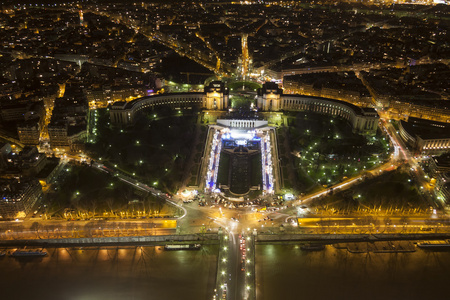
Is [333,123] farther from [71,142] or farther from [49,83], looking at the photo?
[49,83]

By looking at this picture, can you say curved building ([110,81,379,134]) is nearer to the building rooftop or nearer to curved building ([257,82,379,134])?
curved building ([257,82,379,134])

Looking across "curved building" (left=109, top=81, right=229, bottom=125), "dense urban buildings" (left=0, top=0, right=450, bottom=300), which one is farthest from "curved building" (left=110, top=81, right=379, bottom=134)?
"dense urban buildings" (left=0, top=0, right=450, bottom=300)

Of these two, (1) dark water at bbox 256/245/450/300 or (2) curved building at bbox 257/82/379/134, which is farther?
(2) curved building at bbox 257/82/379/134

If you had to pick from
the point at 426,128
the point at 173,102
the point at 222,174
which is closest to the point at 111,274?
the point at 222,174

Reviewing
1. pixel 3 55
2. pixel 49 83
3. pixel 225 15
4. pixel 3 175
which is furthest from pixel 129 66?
pixel 225 15

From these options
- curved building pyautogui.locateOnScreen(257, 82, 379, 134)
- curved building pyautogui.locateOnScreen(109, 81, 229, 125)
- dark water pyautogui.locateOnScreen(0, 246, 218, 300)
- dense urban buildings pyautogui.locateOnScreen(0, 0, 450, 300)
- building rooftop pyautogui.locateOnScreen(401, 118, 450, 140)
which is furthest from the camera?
curved building pyautogui.locateOnScreen(257, 82, 379, 134)
